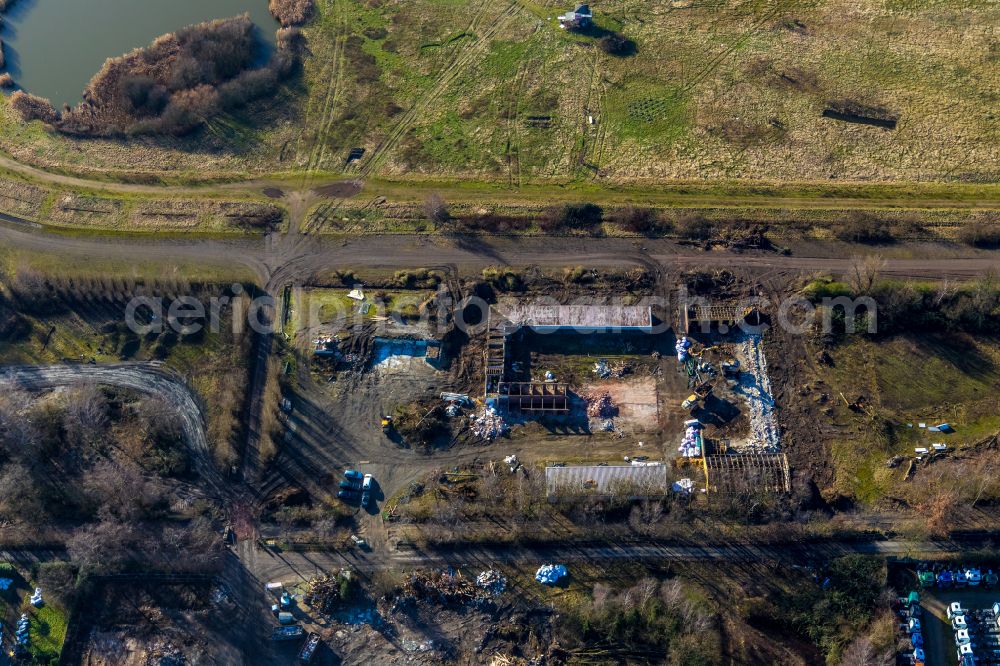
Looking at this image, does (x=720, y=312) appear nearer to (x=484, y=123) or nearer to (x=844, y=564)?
(x=844, y=564)

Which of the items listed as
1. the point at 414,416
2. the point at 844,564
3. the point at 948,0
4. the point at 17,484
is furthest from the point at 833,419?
the point at 17,484

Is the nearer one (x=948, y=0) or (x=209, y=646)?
(x=209, y=646)

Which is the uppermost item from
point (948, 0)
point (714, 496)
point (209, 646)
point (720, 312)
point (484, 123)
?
point (948, 0)

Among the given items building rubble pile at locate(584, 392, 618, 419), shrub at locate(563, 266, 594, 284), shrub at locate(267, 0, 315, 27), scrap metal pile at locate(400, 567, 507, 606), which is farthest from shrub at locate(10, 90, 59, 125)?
building rubble pile at locate(584, 392, 618, 419)

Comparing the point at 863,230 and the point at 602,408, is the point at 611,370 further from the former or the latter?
the point at 863,230

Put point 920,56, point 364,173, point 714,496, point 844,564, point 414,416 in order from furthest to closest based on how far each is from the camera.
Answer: point 920,56 → point 364,173 → point 414,416 → point 714,496 → point 844,564

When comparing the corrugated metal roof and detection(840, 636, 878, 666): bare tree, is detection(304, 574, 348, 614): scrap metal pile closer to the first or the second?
the corrugated metal roof

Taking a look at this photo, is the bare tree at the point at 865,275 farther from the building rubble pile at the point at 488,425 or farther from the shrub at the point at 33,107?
the shrub at the point at 33,107

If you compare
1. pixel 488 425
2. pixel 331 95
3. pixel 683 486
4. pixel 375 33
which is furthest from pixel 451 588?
pixel 375 33
